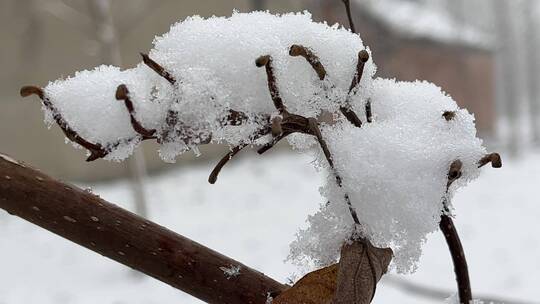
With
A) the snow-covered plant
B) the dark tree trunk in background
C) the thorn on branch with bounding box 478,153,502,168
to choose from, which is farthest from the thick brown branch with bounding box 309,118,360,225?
the dark tree trunk in background

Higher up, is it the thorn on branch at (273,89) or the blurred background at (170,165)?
the blurred background at (170,165)

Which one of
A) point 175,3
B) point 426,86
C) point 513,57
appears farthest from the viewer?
point 513,57

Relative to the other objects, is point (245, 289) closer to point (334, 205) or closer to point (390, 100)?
point (334, 205)

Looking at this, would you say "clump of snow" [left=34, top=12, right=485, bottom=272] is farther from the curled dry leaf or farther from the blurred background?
the blurred background

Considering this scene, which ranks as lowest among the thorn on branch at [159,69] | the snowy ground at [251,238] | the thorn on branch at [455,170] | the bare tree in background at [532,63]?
the thorn on branch at [455,170]

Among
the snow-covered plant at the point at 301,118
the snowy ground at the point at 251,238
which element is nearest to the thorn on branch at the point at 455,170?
the snow-covered plant at the point at 301,118

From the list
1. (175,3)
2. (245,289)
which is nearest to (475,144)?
(245,289)

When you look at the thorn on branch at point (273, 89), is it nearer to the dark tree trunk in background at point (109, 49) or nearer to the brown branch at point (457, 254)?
the brown branch at point (457, 254)
